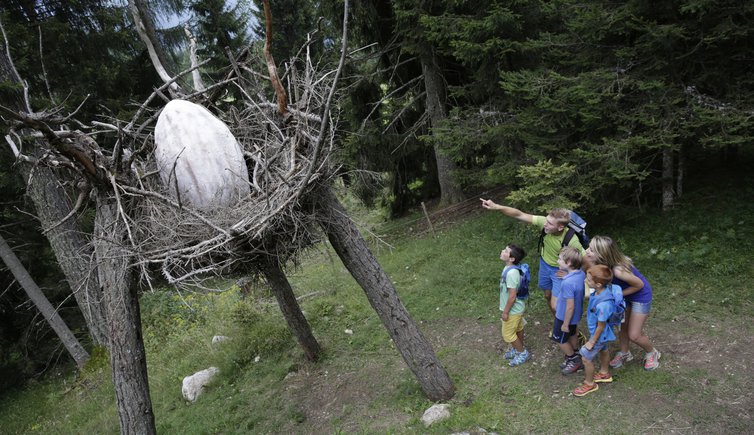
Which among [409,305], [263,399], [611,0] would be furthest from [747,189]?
[263,399]

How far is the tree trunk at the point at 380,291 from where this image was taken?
4066 mm

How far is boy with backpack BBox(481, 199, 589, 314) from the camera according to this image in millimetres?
4496

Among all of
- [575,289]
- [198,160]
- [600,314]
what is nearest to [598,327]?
[600,314]

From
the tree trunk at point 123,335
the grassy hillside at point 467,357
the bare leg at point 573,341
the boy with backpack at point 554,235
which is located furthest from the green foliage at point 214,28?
the bare leg at point 573,341

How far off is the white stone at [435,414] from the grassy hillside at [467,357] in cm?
8

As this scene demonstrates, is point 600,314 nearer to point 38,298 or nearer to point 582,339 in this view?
point 582,339

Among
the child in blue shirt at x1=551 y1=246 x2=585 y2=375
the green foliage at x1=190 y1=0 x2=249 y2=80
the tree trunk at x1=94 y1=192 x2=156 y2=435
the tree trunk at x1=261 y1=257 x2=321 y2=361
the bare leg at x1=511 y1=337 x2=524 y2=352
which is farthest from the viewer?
the green foliage at x1=190 y1=0 x2=249 y2=80

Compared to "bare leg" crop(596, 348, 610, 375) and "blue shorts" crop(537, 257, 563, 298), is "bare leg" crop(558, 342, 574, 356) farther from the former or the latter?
"blue shorts" crop(537, 257, 563, 298)

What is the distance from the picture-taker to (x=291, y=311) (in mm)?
6012

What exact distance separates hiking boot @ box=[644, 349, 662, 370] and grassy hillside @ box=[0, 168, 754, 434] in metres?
0.08

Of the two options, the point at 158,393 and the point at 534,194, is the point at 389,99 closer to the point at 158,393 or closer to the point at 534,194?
the point at 534,194

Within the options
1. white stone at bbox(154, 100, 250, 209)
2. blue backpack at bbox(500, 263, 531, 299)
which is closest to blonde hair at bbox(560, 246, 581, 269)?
blue backpack at bbox(500, 263, 531, 299)

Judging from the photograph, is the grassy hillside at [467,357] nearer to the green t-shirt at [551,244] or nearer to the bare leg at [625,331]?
the bare leg at [625,331]

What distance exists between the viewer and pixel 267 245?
3.57 m
